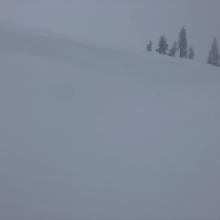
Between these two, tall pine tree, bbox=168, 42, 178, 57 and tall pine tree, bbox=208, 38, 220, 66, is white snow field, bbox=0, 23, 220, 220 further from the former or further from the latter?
tall pine tree, bbox=208, 38, 220, 66

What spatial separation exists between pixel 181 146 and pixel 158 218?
398 centimetres

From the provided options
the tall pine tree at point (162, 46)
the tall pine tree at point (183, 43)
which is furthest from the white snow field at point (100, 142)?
the tall pine tree at point (183, 43)

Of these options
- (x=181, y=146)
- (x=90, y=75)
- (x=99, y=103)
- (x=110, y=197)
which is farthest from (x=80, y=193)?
(x=90, y=75)

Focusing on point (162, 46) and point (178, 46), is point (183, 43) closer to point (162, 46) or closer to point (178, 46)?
point (178, 46)

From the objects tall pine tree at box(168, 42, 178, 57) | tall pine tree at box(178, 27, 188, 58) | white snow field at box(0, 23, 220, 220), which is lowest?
white snow field at box(0, 23, 220, 220)

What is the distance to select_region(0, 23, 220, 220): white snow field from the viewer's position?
1213 cm

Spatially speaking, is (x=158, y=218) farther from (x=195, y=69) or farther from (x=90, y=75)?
(x=195, y=69)

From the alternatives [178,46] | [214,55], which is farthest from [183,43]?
[214,55]

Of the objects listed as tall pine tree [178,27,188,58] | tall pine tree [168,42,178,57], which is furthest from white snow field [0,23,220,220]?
tall pine tree [178,27,188,58]

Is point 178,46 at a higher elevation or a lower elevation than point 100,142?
higher

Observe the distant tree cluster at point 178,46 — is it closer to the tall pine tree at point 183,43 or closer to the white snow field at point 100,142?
the tall pine tree at point 183,43

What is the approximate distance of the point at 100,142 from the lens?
48.7 ft

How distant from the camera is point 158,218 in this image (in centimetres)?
1193

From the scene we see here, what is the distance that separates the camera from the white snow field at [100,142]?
12133mm
